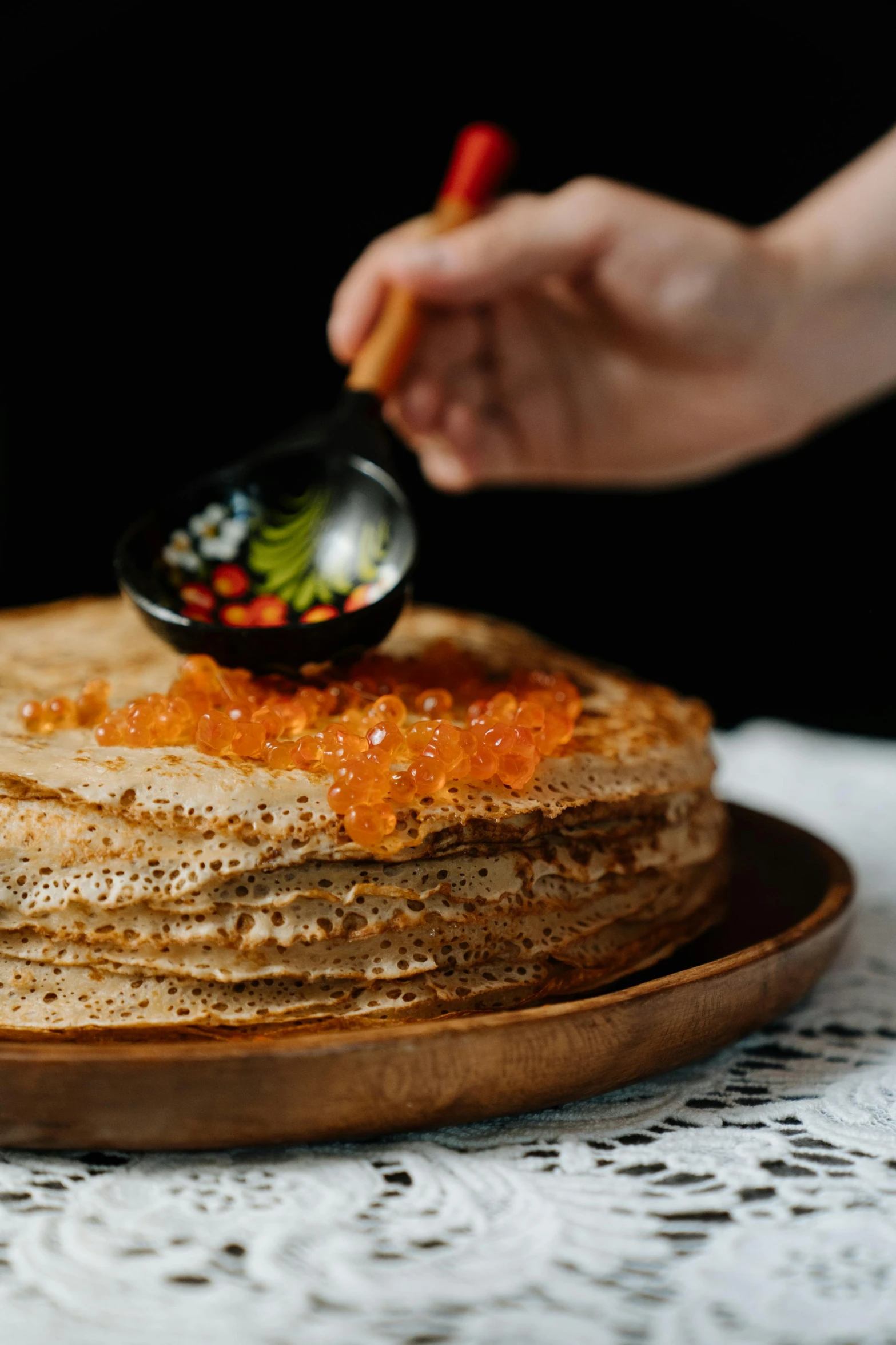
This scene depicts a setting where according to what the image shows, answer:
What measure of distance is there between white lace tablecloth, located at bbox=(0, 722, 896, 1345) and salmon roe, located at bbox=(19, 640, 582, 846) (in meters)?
0.24

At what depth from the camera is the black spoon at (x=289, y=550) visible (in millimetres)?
1093

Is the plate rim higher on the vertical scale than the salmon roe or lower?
lower

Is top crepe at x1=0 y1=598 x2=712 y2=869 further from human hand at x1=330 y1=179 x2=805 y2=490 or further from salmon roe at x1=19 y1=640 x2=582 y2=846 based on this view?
human hand at x1=330 y1=179 x2=805 y2=490

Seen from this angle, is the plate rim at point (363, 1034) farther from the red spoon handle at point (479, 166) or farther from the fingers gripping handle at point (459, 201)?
the red spoon handle at point (479, 166)

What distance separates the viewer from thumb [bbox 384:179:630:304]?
4.91 ft

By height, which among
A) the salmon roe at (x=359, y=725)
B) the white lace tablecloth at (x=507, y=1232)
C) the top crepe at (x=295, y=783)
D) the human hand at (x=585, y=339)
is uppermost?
the human hand at (x=585, y=339)

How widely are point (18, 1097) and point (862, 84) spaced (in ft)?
7.35

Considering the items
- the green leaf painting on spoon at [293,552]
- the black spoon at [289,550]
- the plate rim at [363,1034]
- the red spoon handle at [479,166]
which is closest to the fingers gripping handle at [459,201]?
the red spoon handle at [479,166]

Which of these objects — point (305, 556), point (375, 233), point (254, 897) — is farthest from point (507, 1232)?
point (375, 233)

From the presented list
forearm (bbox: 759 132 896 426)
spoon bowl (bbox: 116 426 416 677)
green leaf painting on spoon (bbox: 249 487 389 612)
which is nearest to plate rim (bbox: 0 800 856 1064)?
spoon bowl (bbox: 116 426 416 677)

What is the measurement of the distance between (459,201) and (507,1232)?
1.26m

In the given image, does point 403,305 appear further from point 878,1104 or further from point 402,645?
point 878,1104

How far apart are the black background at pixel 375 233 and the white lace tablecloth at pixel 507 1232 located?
5.53ft

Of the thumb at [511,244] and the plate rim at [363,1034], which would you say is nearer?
the plate rim at [363,1034]
